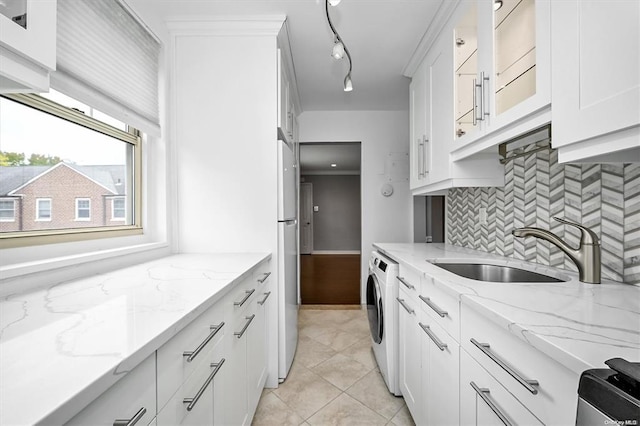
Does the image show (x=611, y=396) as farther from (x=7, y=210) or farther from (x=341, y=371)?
(x=341, y=371)

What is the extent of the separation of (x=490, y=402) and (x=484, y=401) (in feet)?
0.15

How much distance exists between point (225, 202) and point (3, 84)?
141 cm

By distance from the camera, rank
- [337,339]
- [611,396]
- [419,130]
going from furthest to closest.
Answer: [337,339]
[419,130]
[611,396]

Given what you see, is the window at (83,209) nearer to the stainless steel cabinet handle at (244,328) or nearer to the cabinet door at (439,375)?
the stainless steel cabinet handle at (244,328)

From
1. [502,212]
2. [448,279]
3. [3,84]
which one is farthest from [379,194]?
[3,84]

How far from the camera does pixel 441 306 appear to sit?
126 centimetres

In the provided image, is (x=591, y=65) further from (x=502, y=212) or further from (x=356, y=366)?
(x=356, y=366)

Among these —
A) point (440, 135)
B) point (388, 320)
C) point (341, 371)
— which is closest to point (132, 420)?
point (388, 320)

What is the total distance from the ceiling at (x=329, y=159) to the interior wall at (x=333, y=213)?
0.78 ft

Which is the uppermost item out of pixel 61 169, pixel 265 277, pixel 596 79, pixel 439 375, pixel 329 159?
pixel 329 159

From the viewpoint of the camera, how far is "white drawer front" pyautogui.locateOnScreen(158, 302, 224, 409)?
2.46 ft

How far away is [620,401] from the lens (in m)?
0.44

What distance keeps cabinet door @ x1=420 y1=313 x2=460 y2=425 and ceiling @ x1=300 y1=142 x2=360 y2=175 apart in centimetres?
375

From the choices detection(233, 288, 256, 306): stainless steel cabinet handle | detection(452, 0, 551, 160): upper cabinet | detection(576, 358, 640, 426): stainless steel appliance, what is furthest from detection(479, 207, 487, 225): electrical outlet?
detection(576, 358, 640, 426): stainless steel appliance
